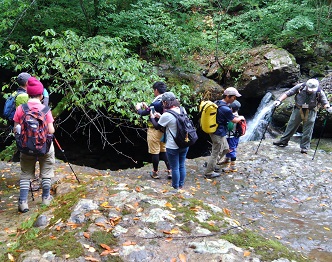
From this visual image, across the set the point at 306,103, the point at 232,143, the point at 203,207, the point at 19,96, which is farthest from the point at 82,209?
the point at 306,103

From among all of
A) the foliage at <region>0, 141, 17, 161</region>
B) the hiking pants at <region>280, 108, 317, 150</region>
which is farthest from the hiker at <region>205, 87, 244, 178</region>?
the foliage at <region>0, 141, 17, 161</region>

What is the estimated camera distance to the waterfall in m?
12.1

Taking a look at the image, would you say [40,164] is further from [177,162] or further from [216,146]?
[216,146]

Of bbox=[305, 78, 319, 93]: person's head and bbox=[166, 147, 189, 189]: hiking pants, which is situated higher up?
bbox=[305, 78, 319, 93]: person's head

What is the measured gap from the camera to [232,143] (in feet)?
26.5

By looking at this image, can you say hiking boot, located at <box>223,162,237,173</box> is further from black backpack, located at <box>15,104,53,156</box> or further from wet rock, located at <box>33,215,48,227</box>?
wet rock, located at <box>33,215,48,227</box>

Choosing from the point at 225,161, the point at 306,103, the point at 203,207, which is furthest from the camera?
the point at 306,103

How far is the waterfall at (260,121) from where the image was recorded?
1211 centimetres

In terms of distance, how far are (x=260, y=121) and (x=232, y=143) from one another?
182 inches

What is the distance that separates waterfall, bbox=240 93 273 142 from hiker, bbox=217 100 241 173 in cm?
402

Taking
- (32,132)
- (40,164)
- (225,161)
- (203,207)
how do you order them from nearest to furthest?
(203,207) < (32,132) < (40,164) < (225,161)

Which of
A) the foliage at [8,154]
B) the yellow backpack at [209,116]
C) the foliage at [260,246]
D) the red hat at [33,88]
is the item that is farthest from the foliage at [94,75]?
the foliage at [260,246]

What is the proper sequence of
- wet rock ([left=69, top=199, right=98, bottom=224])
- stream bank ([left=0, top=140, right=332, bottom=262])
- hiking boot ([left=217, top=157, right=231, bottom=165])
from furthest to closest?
1. hiking boot ([left=217, top=157, right=231, bottom=165])
2. wet rock ([left=69, top=199, right=98, bottom=224])
3. stream bank ([left=0, top=140, right=332, bottom=262])

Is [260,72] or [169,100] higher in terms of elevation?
[260,72]
